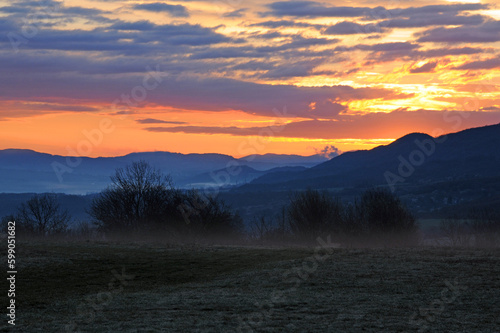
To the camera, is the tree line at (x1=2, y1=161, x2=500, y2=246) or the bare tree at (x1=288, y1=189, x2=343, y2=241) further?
the bare tree at (x1=288, y1=189, x2=343, y2=241)

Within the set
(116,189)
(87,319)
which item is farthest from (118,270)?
(116,189)

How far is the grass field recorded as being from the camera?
54.4 feet

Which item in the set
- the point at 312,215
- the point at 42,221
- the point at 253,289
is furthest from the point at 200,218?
the point at 253,289

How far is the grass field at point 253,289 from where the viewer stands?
1658 cm

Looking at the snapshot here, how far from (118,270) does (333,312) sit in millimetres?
13417

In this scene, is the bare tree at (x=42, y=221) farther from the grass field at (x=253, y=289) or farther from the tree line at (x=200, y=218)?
the grass field at (x=253, y=289)

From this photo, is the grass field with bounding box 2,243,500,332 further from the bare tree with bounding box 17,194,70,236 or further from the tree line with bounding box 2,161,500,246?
the tree line with bounding box 2,161,500,246

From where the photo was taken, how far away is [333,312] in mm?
17984

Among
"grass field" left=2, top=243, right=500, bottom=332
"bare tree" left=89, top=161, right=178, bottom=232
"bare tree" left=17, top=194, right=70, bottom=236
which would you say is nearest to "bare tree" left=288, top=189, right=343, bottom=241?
"bare tree" left=89, top=161, right=178, bottom=232

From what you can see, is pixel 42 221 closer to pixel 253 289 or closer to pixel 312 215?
pixel 312 215

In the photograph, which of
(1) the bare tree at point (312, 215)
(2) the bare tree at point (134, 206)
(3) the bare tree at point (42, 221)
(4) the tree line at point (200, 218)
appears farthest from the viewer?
(1) the bare tree at point (312, 215)

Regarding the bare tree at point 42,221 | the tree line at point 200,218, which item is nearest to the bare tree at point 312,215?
the tree line at point 200,218

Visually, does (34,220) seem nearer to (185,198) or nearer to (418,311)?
(185,198)

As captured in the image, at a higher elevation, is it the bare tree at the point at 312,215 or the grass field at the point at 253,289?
the bare tree at the point at 312,215
